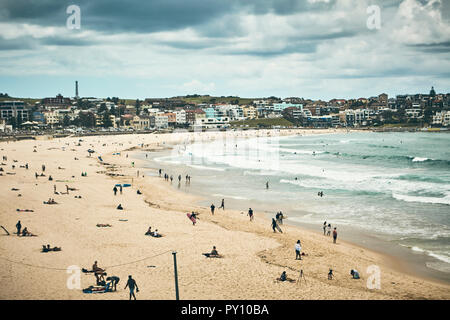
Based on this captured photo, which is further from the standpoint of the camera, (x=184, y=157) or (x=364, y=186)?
(x=184, y=157)

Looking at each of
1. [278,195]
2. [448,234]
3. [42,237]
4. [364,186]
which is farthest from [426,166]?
[42,237]

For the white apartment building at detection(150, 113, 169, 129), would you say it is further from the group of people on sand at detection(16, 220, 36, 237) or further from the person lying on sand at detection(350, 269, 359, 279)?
the person lying on sand at detection(350, 269, 359, 279)

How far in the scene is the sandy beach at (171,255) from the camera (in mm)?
14703

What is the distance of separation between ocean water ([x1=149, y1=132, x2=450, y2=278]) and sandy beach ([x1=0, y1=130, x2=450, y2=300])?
285 cm

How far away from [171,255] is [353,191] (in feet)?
66.3

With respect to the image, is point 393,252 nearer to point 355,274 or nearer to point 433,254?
point 433,254

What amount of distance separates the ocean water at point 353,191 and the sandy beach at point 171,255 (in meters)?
2.85

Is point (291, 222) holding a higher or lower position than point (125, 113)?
lower

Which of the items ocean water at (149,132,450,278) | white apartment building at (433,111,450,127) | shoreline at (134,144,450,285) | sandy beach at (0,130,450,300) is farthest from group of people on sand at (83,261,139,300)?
white apartment building at (433,111,450,127)

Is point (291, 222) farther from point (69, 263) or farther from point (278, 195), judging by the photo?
point (69, 263)

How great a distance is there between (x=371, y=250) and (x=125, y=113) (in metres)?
158

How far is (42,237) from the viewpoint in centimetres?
1994

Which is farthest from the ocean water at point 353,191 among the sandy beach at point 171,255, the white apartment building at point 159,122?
the white apartment building at point 159,122

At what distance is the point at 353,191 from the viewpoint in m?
33.9
